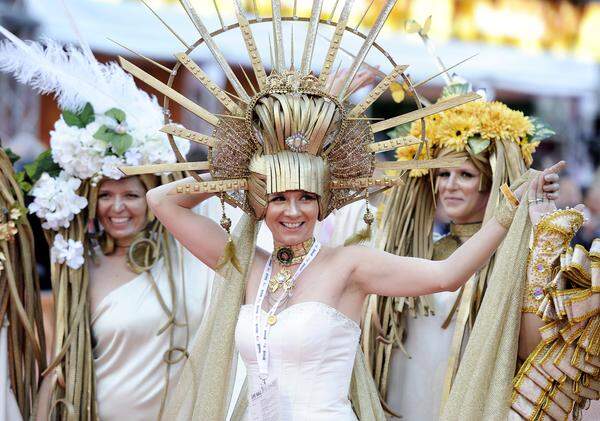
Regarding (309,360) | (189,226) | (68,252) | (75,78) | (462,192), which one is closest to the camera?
(309,360)

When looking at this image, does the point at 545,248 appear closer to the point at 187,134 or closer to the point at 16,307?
the point at 187,134

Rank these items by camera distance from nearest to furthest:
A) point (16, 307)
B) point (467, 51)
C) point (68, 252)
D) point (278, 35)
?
point (278, 35)
point (16, 307)
point (68, 252)
point (467, 51)

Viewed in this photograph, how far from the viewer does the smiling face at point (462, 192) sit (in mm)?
4062

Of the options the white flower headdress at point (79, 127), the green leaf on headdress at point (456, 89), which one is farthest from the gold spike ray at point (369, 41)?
the white flower headdress at point (79, 127)

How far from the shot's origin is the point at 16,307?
393 centimetres

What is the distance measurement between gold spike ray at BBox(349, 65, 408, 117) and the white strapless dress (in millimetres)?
603

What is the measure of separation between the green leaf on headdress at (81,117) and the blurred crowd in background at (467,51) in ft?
8.46

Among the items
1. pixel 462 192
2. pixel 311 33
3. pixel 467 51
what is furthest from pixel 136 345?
pixel 467 51

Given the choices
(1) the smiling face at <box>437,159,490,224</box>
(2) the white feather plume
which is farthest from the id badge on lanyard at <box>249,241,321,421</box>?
(2) the white feather plume

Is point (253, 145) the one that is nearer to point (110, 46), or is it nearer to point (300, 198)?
point (300, 198)

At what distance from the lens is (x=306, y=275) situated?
3107 millimetres

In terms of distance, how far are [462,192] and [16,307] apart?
1843 millimetres

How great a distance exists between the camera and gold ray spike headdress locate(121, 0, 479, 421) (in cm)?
299

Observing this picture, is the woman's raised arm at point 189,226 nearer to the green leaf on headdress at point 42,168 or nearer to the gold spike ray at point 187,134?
the gold spike ray at point 187,134
